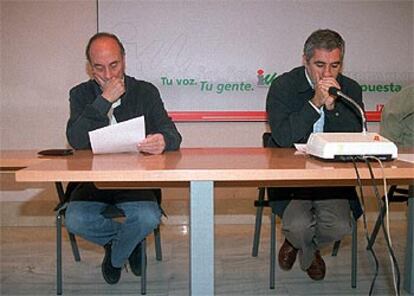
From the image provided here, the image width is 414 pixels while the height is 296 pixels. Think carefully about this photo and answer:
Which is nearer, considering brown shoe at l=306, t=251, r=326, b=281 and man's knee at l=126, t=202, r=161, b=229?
man's knee at l=126, t=202, r=161, b=229

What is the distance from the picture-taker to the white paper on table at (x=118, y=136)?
1.65 metres

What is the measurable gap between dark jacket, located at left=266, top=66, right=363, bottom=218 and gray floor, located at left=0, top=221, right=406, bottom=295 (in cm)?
38

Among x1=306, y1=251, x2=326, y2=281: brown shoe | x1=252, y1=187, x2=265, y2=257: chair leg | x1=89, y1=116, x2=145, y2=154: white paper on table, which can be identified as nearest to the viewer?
x1=89, y1=116, x2=145, y2=154: white paper on table

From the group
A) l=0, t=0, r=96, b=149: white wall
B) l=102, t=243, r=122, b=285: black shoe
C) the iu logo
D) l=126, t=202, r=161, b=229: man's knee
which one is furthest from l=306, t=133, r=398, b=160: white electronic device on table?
l=0, t=0, r=96, b=149: white wall

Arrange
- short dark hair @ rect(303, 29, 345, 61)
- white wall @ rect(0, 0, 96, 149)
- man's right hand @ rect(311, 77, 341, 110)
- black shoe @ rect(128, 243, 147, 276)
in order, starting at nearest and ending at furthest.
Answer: man's right hand @ rect(311, 77, 341, 110)
short dark hair @ rect(303, 29, 345, 61)
black shoe @ rect(128, 243, 147, 276)
white wall @ rect(0, 0, 96, 149)

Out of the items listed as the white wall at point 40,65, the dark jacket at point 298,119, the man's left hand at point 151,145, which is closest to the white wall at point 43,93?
the white wall at point 40,65

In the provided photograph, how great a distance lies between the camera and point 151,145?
1.73 metres

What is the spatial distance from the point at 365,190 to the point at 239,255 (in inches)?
40.7

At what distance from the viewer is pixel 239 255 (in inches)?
110

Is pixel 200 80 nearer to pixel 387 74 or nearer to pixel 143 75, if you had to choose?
pixel 143 75

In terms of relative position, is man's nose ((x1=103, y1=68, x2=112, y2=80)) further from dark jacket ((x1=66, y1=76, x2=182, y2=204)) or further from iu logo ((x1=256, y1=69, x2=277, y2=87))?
iu logo ((x1=256, y1=69, x2=277, y2=87))

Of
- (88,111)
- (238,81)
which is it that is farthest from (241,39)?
(88,111)

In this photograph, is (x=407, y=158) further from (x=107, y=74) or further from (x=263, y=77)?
(x=263, y=77)

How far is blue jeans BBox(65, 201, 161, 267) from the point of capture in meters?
2.01
